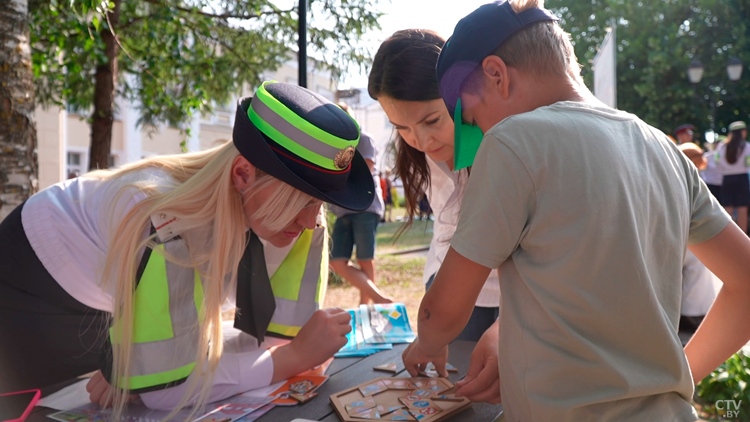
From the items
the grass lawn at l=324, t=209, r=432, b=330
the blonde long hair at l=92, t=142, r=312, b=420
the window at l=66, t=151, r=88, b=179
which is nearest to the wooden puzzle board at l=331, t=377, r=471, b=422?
the blonde long hair at l=92, t=142, r=312, b=420

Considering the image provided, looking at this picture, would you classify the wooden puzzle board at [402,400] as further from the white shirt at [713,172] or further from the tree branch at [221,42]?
the white shirt at [713,172]

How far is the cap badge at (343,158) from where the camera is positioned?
1.50m

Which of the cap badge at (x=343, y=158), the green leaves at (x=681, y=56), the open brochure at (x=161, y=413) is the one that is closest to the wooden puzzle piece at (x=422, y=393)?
the open brochure at (x=161, y=413)

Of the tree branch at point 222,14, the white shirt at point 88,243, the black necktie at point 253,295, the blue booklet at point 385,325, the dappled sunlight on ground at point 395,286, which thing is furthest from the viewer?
the dappled sunlight on ground at point 395,286

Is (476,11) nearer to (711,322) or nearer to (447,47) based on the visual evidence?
(447,47)

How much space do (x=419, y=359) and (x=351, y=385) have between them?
213 millimetres

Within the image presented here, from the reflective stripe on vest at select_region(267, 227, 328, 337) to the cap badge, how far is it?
37 cm

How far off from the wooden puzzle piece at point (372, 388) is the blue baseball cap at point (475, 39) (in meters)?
0.68

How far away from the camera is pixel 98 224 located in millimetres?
1530

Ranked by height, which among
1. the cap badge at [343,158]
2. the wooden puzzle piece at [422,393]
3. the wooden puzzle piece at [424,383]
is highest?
the cap badge at [343,158]

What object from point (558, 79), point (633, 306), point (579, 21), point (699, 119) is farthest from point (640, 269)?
point (579, 21)

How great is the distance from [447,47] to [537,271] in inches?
19.6

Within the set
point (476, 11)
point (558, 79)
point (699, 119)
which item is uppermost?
point (476, 11)

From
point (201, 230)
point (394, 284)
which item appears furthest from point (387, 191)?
point (201, 230)
